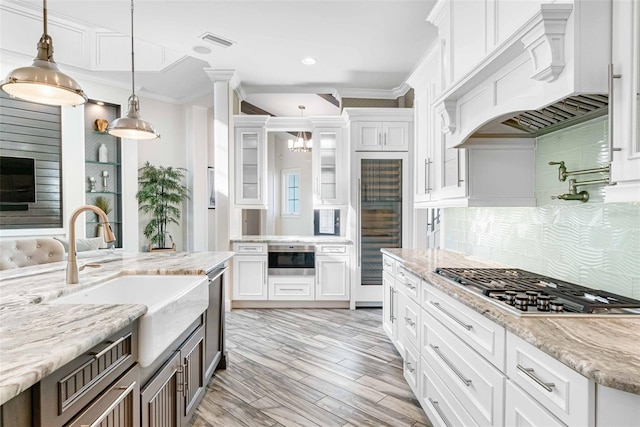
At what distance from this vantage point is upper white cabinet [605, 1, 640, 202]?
103cm

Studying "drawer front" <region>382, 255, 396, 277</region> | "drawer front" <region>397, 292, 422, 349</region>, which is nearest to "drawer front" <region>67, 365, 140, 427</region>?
A: "drawer front" <region>397, 292, 422, 349</region>

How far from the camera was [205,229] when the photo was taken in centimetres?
604

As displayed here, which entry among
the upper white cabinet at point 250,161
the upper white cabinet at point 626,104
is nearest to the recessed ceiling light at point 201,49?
the upper white cabinet at point 250,161

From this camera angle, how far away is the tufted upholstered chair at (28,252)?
3.16 meters

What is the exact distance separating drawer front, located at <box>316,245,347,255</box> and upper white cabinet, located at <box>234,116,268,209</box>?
3.19ft

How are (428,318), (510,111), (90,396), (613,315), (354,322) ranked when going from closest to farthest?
(90,396), (613,315), (510,111), (428,318), (354,322)

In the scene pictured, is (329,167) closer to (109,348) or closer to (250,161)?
(250,161)

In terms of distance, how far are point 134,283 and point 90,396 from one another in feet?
3.73

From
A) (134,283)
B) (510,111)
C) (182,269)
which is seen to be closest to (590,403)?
(510,111)

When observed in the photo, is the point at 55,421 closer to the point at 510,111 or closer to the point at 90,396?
the point at 90,396

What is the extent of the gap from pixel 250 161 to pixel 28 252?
2562 mm

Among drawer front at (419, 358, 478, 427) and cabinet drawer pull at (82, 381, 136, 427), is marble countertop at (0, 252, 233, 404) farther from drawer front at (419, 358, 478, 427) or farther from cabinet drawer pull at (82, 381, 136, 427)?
drawer front at (419, 358, 478, 427)

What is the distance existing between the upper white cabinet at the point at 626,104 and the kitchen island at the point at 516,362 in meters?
0.45

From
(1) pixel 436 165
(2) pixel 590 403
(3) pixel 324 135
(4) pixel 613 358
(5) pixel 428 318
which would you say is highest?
(3) pixel 324 135
